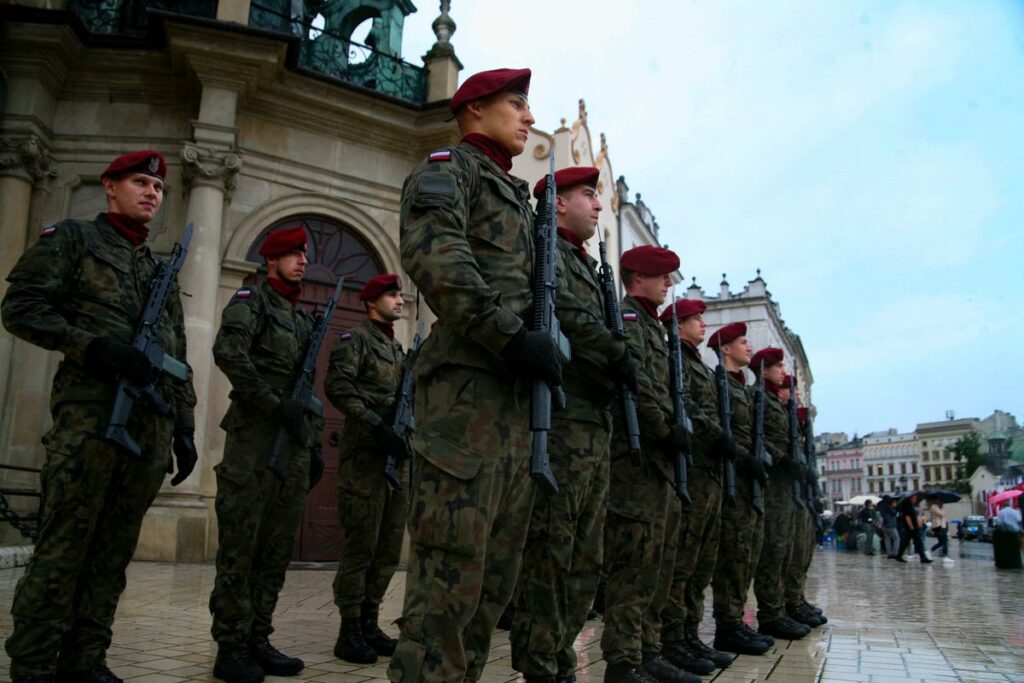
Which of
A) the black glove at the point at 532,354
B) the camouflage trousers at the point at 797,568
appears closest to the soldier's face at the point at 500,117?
the black glove at the point at 532,354

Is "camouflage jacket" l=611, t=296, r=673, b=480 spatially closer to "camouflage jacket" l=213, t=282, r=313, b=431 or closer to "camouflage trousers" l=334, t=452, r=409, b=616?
"camouflage trousers" l=334, t=452, r=409, b=616

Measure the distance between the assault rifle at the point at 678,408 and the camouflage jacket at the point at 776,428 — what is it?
2040 millimetres

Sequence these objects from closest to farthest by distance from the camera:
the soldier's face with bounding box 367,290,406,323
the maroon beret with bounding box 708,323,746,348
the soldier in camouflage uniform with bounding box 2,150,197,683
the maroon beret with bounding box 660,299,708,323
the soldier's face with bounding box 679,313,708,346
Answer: the soldier in camouflage uniform with bounding box 2,150,197,683 < the soldier's face with bounding box 367,290,406,323 < the maroon beret with bounding box 660,299,708,323 < the soldier's face with bounding box 679,313,708,346 < the maroon beret with bounding box 708,323,746,348

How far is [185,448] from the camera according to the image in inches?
147

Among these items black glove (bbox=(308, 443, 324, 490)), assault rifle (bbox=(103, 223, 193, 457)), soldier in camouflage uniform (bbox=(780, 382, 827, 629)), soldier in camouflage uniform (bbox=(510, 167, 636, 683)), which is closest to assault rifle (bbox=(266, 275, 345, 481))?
black glove (bbox=(308, 443, 324, 490))

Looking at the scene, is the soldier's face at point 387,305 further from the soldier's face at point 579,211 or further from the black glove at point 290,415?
the soldier's face at point 579,211

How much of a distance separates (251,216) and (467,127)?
7.71 meters

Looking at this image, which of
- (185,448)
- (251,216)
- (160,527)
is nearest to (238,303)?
(185,448)

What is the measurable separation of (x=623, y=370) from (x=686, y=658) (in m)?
2.09

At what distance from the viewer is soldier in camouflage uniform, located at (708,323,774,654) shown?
5.32 m

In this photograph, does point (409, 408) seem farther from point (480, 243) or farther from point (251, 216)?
point (251, 216)

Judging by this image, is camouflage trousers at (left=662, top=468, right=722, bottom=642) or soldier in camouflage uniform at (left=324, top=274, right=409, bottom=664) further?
camouflage trousers at (left=662, top=468, right=722, bottom=642)

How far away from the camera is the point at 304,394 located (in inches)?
175

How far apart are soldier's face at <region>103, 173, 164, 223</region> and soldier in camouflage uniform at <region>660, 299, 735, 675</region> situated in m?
3.31
